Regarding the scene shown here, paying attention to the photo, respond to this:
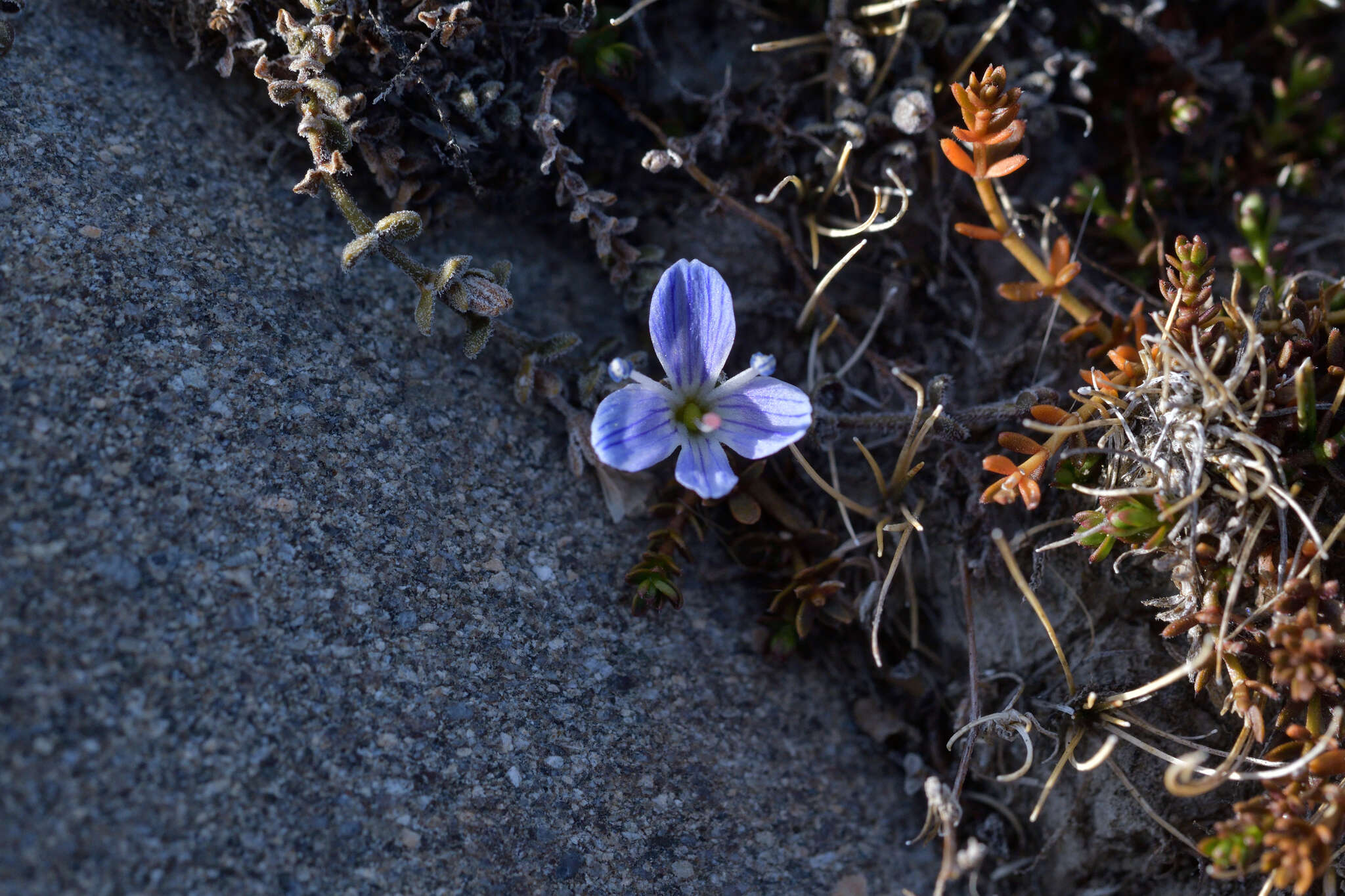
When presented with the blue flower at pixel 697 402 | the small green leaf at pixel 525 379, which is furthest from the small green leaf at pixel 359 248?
the blue flower at pixel 697 402

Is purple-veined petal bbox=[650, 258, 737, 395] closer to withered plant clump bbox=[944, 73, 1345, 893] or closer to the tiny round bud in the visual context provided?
withered plant clump bbox=[944, 73, 1345, 893]

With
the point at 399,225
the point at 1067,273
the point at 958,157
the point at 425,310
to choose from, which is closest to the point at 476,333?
the point at 425,310

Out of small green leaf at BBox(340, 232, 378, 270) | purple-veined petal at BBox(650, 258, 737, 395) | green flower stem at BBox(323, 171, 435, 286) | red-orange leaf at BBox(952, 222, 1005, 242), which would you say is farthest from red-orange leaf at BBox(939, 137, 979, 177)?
small green leaf at BBox(340, 232, 378, 270)

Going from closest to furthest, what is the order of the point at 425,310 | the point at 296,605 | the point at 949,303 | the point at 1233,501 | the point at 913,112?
1. the point at 296,605
2. the point at 1233,501
3. the point at 425,310
4. the point at 913,112
5. the point at 949,303

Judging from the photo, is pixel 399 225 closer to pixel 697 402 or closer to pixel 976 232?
pixel 697 402

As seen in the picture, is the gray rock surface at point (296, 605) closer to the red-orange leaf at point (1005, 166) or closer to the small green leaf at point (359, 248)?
the small green leaf at point (359, 248)

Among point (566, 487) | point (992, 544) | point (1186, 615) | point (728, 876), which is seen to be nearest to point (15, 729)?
point (566, 487)

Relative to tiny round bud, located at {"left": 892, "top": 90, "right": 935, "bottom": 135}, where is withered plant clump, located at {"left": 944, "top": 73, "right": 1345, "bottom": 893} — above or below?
below
